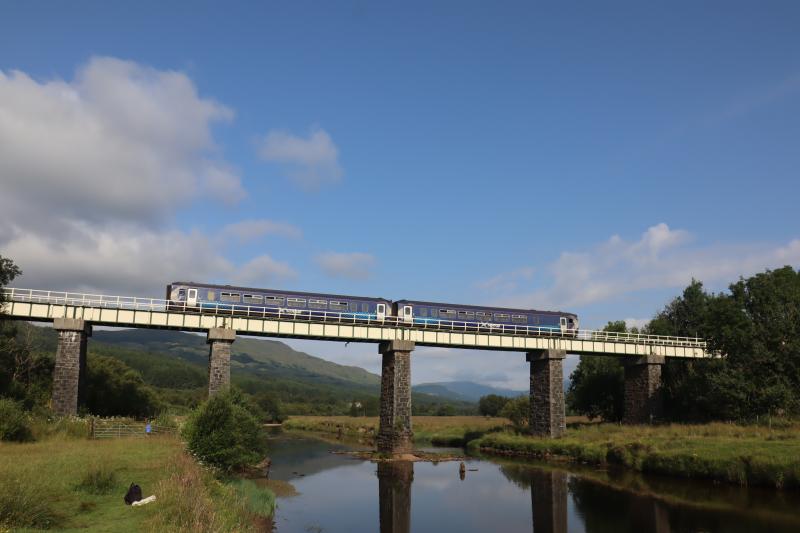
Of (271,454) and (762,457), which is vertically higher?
(762,457)

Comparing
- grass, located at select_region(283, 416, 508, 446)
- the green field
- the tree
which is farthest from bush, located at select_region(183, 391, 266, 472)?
the tree

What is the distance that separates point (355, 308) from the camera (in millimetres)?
52594

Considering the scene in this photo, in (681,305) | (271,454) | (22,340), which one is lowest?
(271,454)

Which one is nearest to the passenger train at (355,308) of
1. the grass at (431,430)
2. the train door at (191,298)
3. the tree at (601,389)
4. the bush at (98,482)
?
the train door at (191,298)

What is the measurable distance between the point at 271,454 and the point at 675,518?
1538 inches

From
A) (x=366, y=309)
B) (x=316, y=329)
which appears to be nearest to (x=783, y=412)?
(x=366, y=309)

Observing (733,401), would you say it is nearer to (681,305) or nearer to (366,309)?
(366,309)

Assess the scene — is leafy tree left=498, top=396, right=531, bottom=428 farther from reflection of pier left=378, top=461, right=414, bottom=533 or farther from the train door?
the train door

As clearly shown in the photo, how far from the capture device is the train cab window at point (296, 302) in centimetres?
5097

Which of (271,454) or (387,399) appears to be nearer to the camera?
(387,399)

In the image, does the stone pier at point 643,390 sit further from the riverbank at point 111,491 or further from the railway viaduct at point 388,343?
the riverbank at point 111,491

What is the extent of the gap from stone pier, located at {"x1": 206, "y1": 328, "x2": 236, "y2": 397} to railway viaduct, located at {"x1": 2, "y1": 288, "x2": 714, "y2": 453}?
8 cm

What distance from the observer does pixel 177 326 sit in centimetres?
4531

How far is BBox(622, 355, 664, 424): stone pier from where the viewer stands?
5756 centimetres
